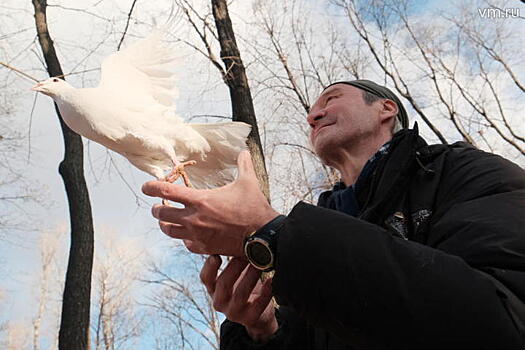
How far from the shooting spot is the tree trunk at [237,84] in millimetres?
4754

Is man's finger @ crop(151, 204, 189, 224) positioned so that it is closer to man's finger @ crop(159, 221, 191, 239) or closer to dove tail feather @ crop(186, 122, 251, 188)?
man's finger @ crop(159, 221, 191, 239)

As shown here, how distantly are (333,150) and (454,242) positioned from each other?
1.09 metres

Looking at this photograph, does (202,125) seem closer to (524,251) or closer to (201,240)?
(201,240)

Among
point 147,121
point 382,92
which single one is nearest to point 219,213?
point 382,92

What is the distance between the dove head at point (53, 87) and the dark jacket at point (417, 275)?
243 centimetres

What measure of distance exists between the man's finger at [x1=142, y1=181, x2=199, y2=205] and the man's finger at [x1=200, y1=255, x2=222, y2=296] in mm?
241

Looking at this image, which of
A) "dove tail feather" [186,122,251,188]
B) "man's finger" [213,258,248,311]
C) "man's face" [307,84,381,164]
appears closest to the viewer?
"man's finger" [213,258,248,311]

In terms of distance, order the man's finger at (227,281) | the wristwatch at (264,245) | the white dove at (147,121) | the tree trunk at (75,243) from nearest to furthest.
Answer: the wristwatch at (264,245) → the man's finger at (227,281) → the white dove at (147,121) → the tree trunk at (75,243)

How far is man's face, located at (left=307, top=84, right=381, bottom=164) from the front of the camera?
2.04 metres

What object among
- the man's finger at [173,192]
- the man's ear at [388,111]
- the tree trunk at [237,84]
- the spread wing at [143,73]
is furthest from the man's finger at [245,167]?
the tree trunk at [237,84]

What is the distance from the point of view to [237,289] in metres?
1.24

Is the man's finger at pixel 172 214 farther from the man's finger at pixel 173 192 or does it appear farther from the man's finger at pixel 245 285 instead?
the man's finger at pixel 245 285

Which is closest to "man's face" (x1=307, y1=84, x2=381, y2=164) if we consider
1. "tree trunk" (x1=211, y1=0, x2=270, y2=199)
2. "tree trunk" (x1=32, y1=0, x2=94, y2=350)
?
"tree trunk" (x1=211, y1=0, x2=270, y2=199)

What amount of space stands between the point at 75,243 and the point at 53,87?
360cm
